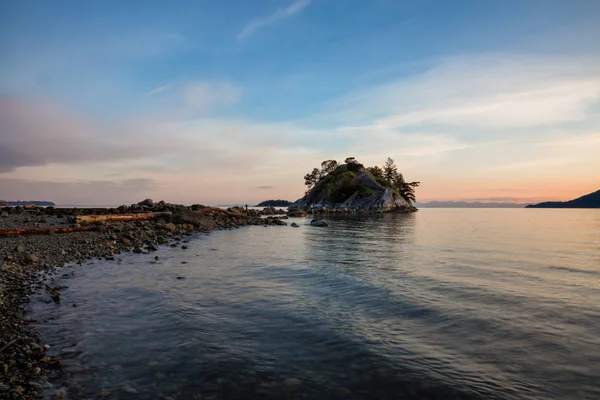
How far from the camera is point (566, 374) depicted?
661cm

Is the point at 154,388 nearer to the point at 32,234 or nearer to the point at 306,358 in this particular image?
the point at 306,358

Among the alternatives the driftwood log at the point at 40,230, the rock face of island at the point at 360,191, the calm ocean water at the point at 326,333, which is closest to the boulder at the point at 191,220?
the driftwood log at the point at 40,230

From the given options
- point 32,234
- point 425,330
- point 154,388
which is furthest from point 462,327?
point 32,234

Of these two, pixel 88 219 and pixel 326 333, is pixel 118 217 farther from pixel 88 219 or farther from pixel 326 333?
pixel 326 333

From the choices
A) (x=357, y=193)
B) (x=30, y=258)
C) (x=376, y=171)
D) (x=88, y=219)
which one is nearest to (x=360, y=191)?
(x=357, y=193)

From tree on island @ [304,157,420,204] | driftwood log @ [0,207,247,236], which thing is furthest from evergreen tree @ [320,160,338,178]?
driftwood log @ [0,207,247,236]

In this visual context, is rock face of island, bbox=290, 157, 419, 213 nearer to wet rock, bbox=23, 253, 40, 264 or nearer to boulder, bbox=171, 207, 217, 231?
boulder, bbox=171, 207, 217, 231

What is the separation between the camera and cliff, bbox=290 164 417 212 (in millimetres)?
124225

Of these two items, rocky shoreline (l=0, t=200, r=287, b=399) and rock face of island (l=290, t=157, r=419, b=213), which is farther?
rock face of island (l=290, t=157, r=419, b=213)

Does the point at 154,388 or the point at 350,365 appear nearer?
the point at 154,388

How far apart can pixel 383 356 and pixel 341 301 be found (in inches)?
175

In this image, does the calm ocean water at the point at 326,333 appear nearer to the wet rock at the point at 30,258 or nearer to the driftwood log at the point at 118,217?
the wet rock at the point at 30,258

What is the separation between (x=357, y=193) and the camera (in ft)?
426

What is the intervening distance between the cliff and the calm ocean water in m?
108
